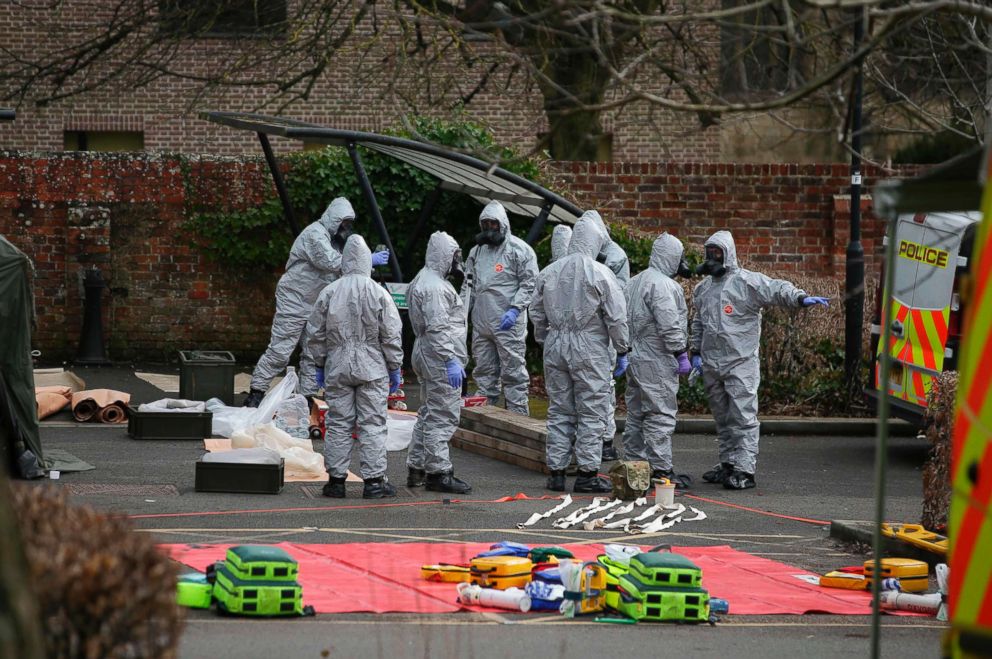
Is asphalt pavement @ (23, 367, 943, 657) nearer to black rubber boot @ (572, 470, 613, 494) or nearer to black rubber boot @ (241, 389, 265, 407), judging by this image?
black rubber boot @ (572, 470, 613, 494)

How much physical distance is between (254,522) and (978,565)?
6.10 metres

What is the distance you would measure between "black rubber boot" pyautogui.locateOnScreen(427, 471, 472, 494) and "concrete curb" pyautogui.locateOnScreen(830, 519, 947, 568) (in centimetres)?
281

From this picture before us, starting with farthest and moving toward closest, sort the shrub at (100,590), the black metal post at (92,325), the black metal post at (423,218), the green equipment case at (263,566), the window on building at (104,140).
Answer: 1. the window on building at (104,140)
2. the black metal post at (92,325)
3. the black metal post at (423,218)
4. the green equipment case at (263,566)
5. the shrub at (100,590)

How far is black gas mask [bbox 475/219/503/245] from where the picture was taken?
13.8 meters

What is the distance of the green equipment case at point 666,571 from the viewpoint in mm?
6733

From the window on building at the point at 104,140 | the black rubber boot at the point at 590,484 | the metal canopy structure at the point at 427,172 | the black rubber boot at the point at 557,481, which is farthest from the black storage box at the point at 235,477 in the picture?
the window on building at the point at 104,140

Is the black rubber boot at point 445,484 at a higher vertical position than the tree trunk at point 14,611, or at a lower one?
lower

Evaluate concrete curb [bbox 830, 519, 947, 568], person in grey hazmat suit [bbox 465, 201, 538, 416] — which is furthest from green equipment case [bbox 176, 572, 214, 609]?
person in grey hazmat suit [bbox 465, 201, 538, 416]

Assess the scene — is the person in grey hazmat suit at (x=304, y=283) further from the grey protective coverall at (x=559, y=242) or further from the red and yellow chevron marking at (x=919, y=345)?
the red and yellow chevron marking at (x=919, y=345)

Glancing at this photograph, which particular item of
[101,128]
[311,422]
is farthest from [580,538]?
[101,128]

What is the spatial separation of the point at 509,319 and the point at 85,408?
424cm

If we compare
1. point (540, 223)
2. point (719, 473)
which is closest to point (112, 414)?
point (540, 223)

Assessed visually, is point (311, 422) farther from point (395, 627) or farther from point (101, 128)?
point (101, 128)

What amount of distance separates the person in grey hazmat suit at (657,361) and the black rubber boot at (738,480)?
12.5 inches
